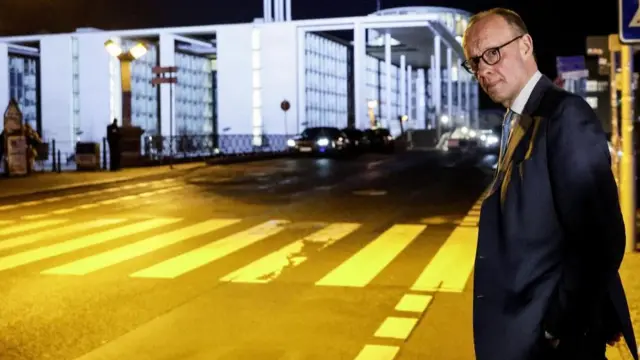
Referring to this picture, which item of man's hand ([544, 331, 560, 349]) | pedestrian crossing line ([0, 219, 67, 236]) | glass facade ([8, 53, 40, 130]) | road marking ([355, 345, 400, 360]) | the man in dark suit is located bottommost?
road marking ([355, 345, 400, 360])

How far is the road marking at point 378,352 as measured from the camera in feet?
20.1

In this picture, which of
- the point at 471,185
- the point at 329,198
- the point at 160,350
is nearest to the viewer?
the point at 160,350

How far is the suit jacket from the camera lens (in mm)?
2371

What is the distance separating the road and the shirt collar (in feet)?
12.2

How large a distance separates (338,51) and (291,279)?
5626 cm

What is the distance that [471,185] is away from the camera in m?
22.8

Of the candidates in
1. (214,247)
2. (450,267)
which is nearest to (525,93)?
(450,267)

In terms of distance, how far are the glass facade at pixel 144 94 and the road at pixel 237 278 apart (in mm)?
37889

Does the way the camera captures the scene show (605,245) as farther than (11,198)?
No

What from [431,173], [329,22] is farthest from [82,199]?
[329,22]

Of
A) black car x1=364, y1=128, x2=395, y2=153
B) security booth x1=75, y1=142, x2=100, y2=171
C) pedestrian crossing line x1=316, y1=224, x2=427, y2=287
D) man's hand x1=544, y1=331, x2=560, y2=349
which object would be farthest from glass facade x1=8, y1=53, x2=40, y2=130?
man's hand x1=544, y1=331, x2=560, y2=349

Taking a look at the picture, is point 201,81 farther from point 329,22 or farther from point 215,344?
point 215,344

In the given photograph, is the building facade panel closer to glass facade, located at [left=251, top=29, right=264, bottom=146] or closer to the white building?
the white building

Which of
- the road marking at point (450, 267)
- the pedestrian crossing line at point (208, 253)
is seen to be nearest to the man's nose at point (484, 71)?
the road marking at point (450, 267)
